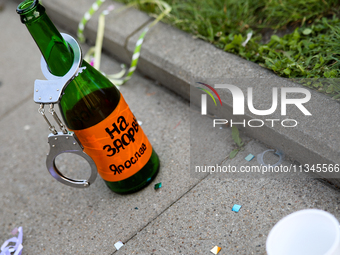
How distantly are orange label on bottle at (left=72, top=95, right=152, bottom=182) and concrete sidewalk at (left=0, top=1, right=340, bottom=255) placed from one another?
0.22m

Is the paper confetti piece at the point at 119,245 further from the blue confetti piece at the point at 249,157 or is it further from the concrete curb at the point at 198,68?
the concrete curb at the point at 198,68

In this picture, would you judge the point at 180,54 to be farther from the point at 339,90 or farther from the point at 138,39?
the point at 339,90

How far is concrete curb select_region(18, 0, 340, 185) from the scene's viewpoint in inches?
58.0

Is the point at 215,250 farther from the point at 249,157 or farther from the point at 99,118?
the point at 99,118

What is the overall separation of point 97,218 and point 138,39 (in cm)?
117

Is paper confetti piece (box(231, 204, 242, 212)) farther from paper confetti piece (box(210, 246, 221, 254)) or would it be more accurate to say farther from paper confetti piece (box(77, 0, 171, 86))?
paper confetti piece (box(77, 0, 171, 86))

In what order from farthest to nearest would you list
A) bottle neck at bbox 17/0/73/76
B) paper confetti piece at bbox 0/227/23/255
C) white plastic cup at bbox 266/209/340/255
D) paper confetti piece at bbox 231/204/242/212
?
paper confetti piece at bbox 0/227/23/255
paper confetti piece at bbox 231/204/242/212
bottle neck at bbox 17/0/73/76
white plastic cup at bbox 266/209/340/255

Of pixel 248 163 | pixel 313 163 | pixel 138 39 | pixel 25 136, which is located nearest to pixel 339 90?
pixel 313 163

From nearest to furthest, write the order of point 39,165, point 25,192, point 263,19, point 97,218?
1. point 97,218
2. point 25,192
3. point 39,165
4. point 263,19

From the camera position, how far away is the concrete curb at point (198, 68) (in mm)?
1473

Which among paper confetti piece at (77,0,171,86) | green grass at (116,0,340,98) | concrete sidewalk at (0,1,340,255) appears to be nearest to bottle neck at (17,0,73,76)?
concrete sidewalk at (0,1,340,255)

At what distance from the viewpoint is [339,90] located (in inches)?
61.4

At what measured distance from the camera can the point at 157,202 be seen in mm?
1649

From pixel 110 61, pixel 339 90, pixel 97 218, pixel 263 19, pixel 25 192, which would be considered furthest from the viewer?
pixel 110 61
